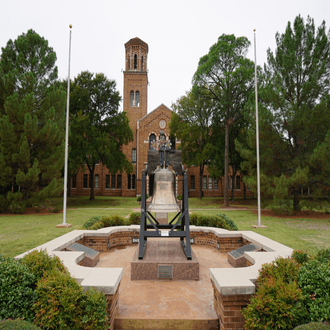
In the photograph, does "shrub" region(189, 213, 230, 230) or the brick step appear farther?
"shrub" region(189, 213, 230, 230)

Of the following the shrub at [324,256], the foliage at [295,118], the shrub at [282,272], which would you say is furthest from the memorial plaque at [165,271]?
the foliage at [295,118]

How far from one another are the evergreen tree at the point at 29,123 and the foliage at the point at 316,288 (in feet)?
57.2

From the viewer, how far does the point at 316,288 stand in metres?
3.49

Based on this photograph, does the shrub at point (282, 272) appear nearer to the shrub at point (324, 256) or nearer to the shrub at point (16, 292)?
the shrub at point (324, 256)

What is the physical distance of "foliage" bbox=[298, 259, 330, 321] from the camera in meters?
3.23

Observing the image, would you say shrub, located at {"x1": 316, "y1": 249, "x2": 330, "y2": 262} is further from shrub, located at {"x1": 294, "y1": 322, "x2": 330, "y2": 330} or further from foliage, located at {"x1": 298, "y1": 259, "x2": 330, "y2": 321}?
shrub, located at {"x1": 294, "y1": 322, "x2": 330, "y2": 330}

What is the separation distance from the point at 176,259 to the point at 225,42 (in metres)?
21.4

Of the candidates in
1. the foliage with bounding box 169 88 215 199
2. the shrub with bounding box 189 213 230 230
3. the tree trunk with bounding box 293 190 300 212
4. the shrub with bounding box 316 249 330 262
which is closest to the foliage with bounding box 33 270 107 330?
the shrub with bounding box 316 249 330 262

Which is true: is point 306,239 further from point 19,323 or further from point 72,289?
point 19,323

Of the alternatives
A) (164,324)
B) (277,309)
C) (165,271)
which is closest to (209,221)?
(165,271)

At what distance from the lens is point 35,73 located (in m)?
19.6

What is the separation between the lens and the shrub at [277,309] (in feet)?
10.8

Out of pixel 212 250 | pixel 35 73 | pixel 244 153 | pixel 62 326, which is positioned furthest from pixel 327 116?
pixel 35 73

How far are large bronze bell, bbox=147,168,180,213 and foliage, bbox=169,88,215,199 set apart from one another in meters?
20.2
